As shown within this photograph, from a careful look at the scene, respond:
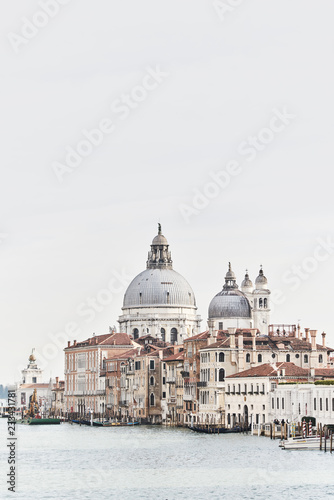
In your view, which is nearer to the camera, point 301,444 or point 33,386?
point 301,444

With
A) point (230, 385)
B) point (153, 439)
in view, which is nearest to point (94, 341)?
point (230, 385)

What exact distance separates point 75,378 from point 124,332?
780 centimetres

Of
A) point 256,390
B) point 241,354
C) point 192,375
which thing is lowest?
point 256,390

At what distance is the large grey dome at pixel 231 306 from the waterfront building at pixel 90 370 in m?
9.22

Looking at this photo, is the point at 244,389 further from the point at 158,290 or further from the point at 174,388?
the point at 158,290

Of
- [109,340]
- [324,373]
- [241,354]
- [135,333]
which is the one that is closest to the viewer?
[324,373]

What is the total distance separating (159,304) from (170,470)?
87672 mm

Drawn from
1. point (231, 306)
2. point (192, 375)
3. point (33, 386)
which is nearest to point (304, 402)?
point (192, 375)

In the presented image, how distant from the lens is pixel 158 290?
147m

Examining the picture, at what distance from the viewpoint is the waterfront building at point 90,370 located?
447 ft

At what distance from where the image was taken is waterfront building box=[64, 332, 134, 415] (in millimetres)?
→ 136250

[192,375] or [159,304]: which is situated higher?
[159,304]

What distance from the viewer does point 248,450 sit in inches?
2771

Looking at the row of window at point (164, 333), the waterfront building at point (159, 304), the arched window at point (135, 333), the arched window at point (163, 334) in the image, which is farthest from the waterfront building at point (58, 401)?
the arched window at point (163, 334)
